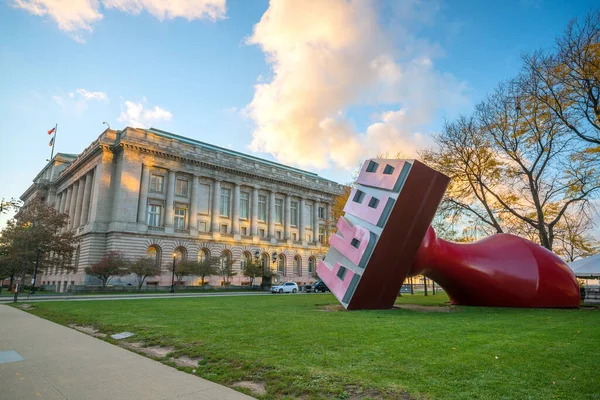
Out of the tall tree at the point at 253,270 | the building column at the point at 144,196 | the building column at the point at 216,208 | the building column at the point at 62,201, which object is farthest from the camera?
the building column at the point at 62,201

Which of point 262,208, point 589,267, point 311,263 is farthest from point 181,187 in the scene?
point 589,267

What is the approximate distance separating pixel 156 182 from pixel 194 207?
6639 mm

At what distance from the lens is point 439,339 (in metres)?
8.41

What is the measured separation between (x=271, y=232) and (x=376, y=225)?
5405 cm

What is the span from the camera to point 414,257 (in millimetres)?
16359

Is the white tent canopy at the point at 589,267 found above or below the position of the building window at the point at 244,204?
below

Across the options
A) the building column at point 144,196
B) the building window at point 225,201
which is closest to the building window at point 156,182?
the building column at point 144,196

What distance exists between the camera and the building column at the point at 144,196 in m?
52.1

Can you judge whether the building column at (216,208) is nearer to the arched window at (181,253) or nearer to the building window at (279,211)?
the arched window at (181,253)

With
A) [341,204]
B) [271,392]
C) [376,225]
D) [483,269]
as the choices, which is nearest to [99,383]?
[271,392]

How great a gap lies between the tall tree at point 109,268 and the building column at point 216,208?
686 inches

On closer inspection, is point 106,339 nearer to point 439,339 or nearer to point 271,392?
point 271,392

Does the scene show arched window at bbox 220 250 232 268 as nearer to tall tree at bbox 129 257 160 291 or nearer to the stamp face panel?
tall tree at bbox 129 257 160 291

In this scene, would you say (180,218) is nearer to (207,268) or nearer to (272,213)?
(207,268)
